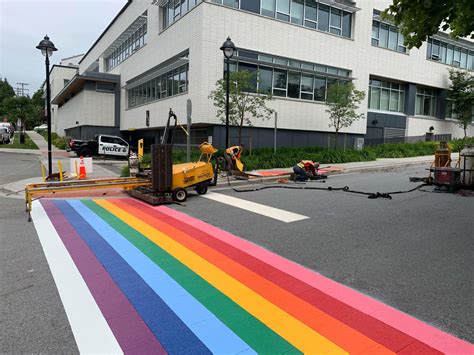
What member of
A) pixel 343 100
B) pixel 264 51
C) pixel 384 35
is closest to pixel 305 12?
pixel 264 51

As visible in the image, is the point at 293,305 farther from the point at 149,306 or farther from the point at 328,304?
the point at 149,306

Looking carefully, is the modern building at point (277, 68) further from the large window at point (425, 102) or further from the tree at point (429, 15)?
the tree at point (429, 15)

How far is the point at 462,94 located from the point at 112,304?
116 ft

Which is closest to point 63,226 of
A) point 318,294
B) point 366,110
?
point 318,294

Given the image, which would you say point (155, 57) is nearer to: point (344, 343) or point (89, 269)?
point (89, 269)

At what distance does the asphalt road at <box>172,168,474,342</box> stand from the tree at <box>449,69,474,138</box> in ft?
83.1

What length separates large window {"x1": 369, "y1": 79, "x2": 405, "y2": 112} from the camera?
91.7 feet

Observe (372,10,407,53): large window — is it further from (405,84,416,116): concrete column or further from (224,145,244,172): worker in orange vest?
(224,145,244,172): worker in orange vest

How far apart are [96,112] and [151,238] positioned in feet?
104

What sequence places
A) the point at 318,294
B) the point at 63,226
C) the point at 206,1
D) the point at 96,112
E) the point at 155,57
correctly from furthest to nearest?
the point at 96,112 < the point at 155,57 < the point at 206,1 < the point at 63,226 < the point at 318,294

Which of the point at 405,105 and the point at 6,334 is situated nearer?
the point at 6,334

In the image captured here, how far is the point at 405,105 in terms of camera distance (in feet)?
99.1

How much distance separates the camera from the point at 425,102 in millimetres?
32219

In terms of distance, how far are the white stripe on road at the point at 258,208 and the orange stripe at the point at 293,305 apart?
2474 millimetres
